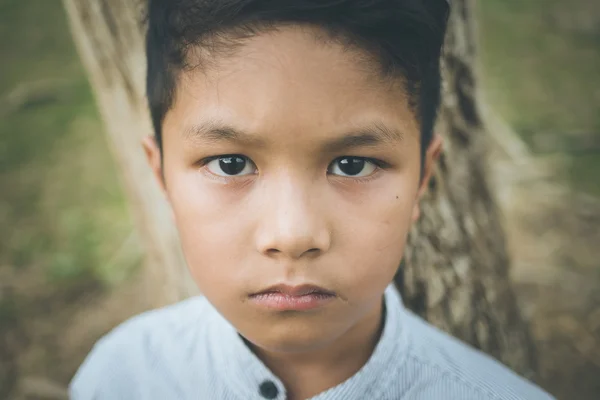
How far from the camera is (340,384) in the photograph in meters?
1.14

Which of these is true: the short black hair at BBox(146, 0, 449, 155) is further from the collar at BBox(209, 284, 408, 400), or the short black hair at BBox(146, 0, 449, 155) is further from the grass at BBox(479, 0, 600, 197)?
the grass at BBox(479, 0, 600, 197)

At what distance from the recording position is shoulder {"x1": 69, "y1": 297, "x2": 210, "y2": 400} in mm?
1342

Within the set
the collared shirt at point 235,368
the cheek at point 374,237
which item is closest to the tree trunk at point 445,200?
the collared shirt at point 235,368

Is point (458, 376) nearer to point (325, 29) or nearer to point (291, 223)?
point (291, 223)

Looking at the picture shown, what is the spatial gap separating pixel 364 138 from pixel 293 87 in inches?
6.8

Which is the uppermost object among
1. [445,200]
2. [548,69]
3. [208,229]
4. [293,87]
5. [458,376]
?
[293,87]

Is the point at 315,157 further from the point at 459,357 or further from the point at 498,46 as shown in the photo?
the point at 498,46

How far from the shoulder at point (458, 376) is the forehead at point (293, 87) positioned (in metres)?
0.64

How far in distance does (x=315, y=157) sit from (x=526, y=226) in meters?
2.86

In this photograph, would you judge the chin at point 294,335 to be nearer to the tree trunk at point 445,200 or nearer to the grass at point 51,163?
the tree trunk at point 445,200

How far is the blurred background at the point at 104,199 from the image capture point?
263 centimetres

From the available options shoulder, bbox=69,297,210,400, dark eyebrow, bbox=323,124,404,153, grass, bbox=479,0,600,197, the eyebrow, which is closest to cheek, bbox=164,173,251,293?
the eyebrow

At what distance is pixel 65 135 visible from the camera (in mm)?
4449

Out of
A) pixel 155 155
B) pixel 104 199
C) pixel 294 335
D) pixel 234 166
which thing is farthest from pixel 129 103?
pixel 104 199
